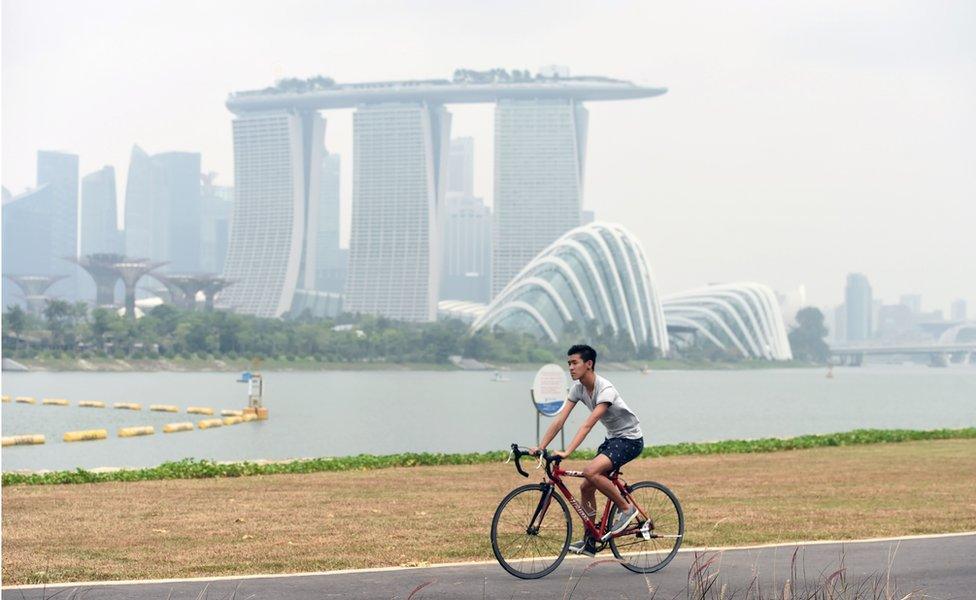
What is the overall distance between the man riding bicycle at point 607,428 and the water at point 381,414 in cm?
2758

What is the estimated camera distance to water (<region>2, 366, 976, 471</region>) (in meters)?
45.5

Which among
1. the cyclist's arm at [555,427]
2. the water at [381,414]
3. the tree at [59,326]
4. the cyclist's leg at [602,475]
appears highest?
the cyclist's arm at [555,427]

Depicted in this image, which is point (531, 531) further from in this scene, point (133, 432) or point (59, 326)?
point (59, 326)

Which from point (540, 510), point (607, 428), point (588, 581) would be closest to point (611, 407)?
point (607, 428)

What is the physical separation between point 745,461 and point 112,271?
183 m

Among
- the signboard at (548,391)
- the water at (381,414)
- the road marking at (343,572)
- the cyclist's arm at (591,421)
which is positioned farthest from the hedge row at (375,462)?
the water at (381,414)

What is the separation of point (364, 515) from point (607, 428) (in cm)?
476

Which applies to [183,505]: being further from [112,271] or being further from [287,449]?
[112,271]

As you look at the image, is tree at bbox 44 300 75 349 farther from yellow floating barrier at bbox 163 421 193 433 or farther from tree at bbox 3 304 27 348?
yellow floating barrier at bbox 163 421 193 433

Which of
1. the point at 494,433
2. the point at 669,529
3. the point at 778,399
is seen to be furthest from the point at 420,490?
the point at 778,399

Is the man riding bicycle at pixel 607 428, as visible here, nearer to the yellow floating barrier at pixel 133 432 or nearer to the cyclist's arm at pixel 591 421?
the cyclist's arm at pixel 591 421

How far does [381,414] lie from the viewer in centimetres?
7200

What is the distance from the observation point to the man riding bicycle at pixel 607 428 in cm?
954

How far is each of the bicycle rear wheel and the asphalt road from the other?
117 millimetres
